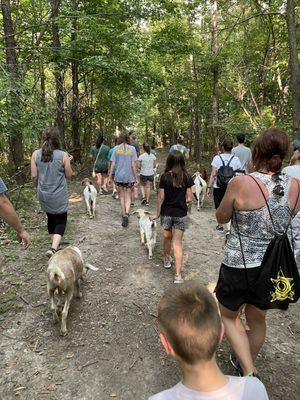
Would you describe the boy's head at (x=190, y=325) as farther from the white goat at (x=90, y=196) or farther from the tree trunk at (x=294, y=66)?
the tree trunk at (x=294, y=66)

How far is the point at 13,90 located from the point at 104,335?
5319 millimetres

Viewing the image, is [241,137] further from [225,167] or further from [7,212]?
[7,212]

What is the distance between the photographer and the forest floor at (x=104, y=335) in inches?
131

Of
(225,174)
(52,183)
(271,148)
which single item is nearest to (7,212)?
(52,183)

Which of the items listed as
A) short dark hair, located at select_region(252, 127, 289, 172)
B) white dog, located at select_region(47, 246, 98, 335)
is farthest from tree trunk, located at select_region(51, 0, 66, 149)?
short dark hair, located at select_region(252, 127, 289, 172)

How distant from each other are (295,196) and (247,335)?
131cm

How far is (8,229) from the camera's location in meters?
7.38

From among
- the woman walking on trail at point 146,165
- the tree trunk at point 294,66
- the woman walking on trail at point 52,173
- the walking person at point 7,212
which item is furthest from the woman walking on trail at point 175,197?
the tree trunk at point 294,66

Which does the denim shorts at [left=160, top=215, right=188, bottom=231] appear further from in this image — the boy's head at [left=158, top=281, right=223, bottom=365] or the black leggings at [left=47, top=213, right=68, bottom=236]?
the boy's head at [left=158, top=281, right=223, bottom=365]

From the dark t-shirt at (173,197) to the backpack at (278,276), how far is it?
103 inches

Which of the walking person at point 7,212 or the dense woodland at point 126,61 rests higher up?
the dense woodland at point 126,61

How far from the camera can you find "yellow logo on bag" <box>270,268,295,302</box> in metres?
2.63

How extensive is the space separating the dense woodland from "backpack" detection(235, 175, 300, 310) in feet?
19.8

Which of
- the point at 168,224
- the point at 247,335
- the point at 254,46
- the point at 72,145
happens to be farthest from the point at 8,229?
the point at 254,46
